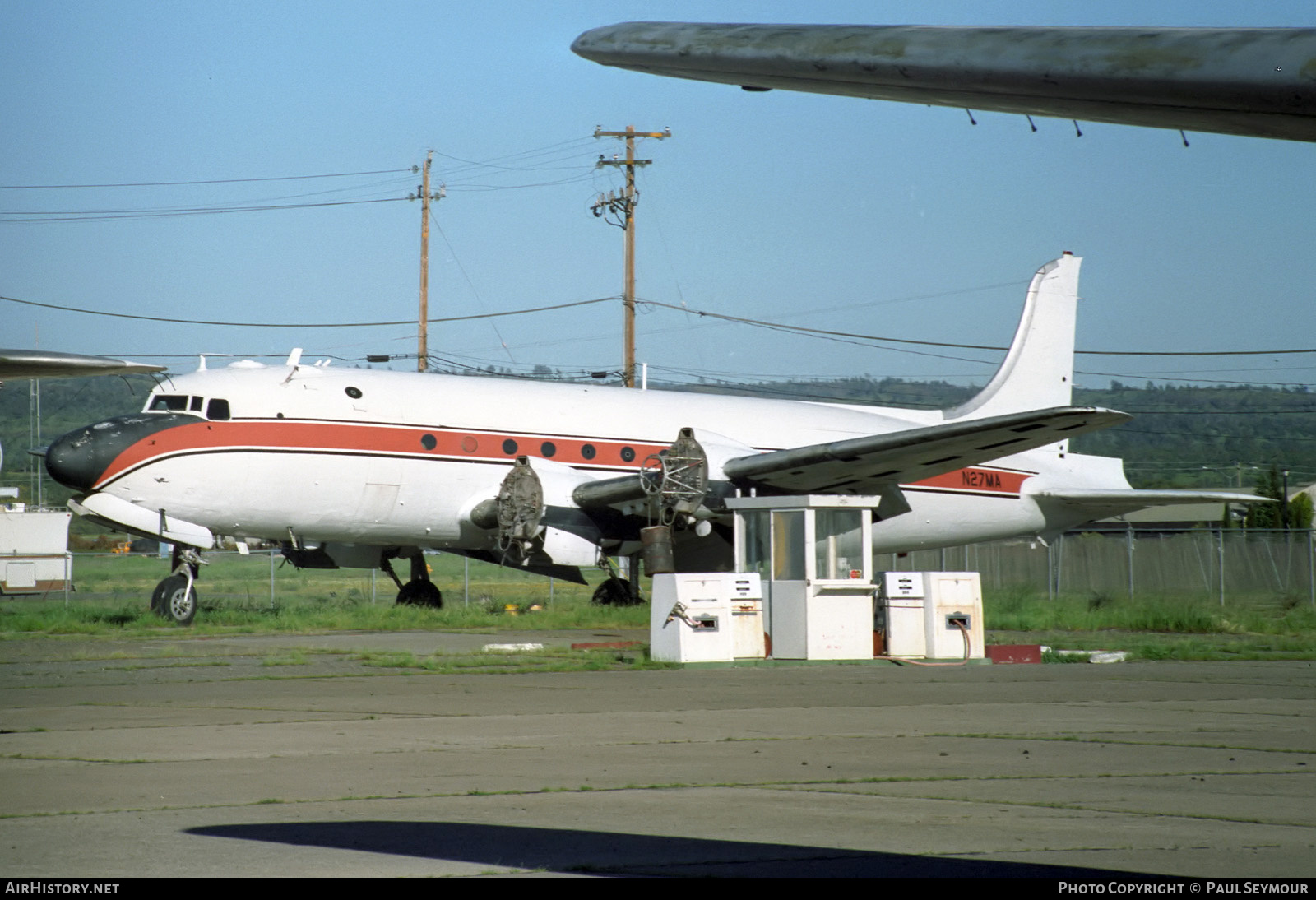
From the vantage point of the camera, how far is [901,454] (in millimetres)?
22484

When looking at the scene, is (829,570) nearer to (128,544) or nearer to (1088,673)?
(1088,673)

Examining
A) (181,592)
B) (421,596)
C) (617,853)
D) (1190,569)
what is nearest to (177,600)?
(181,592)

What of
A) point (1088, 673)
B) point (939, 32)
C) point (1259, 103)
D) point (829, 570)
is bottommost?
point (1088, 673)

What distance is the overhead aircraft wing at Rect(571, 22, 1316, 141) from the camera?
10.3ft

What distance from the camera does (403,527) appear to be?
22.4 metres

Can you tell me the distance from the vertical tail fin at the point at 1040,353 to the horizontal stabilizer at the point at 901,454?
438 centimetres

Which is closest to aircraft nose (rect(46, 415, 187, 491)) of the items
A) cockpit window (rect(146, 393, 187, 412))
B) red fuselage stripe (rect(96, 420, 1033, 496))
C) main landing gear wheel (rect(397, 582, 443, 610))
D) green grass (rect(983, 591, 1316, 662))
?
red fuselage stripe (rect(96, 420, 1033, 496))

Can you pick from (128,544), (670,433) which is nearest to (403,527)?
(670,433)

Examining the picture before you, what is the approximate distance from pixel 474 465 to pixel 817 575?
304 inches

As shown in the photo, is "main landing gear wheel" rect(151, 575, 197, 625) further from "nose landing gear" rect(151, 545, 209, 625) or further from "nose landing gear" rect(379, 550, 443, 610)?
"nose landing gear" rect(379, 550, 443, 610)

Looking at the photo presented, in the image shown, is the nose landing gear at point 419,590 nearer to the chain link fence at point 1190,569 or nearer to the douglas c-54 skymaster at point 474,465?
the douglas c-54 skymaster at point 474,465

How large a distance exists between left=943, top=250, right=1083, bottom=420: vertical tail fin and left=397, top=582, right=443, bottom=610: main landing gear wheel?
10.8 m

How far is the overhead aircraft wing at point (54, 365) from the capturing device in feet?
34.0

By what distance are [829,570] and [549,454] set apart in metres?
7.65
